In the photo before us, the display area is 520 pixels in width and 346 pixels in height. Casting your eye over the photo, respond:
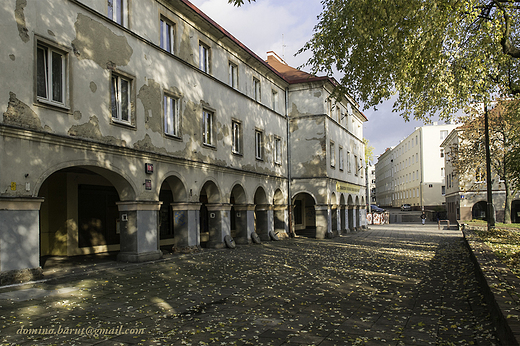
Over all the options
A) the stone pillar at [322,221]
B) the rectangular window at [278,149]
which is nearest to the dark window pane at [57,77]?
the rectangular window at [278,149]

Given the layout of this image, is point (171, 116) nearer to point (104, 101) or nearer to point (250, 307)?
point (104, 101)

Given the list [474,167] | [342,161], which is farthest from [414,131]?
[342,161]

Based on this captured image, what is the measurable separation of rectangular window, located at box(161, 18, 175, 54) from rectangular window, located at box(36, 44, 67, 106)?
5.08m

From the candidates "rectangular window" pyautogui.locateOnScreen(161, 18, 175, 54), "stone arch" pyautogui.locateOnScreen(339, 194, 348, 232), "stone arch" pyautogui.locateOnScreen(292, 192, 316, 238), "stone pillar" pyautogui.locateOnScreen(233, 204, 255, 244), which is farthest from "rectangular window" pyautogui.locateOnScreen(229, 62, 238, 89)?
"stone arch" pyautogui.locateOnScreen(292, 192, 316, 238)

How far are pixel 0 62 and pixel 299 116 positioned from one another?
67.5 feet

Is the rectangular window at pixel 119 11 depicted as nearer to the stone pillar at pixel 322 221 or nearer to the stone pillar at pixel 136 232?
the stone pillar at pixel 136 232

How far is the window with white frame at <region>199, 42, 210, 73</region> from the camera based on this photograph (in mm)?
18844

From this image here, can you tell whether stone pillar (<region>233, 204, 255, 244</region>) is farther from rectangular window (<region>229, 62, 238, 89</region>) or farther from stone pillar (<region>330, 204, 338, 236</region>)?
stone pillar (<region>330, 204, 338, 236</region>)

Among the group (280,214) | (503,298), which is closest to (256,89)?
(280,214)

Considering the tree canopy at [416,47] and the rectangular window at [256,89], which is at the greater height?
the rectangular window at [256,89]

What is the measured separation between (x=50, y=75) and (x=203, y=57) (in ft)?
28.3

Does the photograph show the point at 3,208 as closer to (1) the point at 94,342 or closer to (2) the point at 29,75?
(2) the point at 29,75

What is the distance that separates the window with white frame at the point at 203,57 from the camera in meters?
18.8

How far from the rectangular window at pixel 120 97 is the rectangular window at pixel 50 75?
6.24 ft
